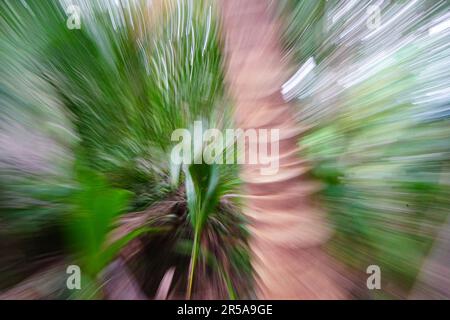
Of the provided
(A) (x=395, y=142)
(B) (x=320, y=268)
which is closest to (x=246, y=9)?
(A) (x=395, y=142)

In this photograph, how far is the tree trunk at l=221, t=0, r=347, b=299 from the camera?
0.81 metres

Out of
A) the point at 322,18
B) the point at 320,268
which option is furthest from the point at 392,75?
the point at 320,268

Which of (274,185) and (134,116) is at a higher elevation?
(134,116)

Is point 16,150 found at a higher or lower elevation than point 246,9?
lower

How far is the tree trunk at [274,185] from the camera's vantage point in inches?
31.7

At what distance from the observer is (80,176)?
2.73ft

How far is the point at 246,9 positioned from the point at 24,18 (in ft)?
1.56

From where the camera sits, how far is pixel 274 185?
81cm

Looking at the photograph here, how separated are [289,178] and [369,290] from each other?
0.95ft
